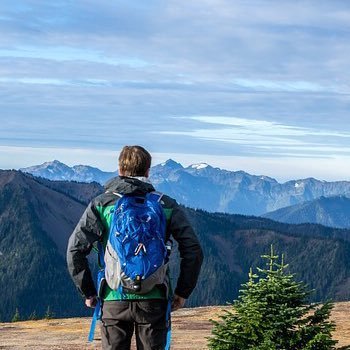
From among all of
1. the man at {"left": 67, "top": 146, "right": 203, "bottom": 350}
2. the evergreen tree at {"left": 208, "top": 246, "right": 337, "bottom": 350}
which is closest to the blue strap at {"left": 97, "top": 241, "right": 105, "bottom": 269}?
the man at {"left": 67, "top": 146, "right": 203, "bottom": 350}

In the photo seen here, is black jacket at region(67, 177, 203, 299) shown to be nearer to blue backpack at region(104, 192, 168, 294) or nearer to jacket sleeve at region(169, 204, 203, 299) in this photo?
jacket sleeve at region(169, 204, 203, 299)

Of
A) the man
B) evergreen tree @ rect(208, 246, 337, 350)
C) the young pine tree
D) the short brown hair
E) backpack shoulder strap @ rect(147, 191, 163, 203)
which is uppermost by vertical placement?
the short brown hair

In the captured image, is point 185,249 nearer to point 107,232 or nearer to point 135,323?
point 107,232

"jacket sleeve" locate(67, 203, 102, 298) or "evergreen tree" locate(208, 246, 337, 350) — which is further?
"evergreen tree" locate(208, 246, 337, 350)

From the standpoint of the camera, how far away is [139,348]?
33.8 feet

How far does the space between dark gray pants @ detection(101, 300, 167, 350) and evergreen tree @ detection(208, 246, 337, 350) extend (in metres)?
4.67

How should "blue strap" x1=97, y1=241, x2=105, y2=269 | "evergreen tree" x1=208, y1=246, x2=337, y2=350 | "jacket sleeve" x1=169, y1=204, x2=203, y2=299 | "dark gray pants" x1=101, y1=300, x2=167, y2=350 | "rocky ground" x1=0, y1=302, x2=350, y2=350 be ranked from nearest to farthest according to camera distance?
"dark gray pants" x1=101, y1=300, x2=167, y2=350 → "jacket sleeve" x1=169, y1=204, x2=203, y2=299 → "blue strap" x1=97, y1=241, x2=105, y2=269 → "evergreen tree" x1=208, y1=246, x2=337, y2=350 → "rocky ground" x1=0, y1=302, x2=350, y2=350

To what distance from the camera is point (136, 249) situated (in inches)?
384

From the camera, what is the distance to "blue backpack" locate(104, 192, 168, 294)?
973 centimetres

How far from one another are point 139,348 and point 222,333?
4.86 metres

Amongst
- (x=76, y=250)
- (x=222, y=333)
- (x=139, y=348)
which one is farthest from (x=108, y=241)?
(x=222, y=333)

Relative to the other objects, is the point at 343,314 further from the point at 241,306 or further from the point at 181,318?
the point at 241,306

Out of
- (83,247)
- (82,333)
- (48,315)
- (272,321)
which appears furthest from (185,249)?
(48,315)

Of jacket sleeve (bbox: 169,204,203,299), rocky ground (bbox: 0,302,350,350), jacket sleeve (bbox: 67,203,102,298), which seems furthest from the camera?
rocky ground (bbox: 0,302,350,350)
